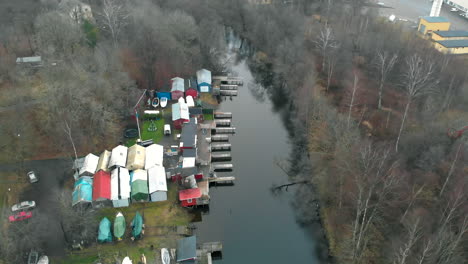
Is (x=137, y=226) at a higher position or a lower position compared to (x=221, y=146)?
lower

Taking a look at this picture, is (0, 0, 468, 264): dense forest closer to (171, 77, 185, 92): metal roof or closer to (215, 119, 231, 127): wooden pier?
(171, 77, 185, 92): metal roof

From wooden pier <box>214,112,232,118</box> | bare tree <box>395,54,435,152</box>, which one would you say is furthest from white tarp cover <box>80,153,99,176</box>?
bare tree <box>395,54,435,152</box>

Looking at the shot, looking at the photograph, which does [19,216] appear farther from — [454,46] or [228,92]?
[454,46]

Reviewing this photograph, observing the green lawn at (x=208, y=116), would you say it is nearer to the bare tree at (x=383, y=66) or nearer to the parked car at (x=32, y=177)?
the parked car at (x=32, y=177)

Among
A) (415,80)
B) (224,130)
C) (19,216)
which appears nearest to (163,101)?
(224,130)

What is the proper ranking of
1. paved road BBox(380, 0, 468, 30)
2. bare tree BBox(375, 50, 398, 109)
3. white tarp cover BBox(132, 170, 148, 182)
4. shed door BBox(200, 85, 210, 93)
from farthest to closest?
paved road BBox(380, 0, 468, 30), shed door BBox(200, 85, 210, 93), bare tree BBox(375, 50, 398, 109), white tarp cover BBox(132, 170, 148, 182)

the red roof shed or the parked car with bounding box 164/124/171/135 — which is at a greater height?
the parked car with bounding box 164/124/171/135

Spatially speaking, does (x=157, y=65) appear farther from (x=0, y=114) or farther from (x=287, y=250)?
(x=287, y=250)
